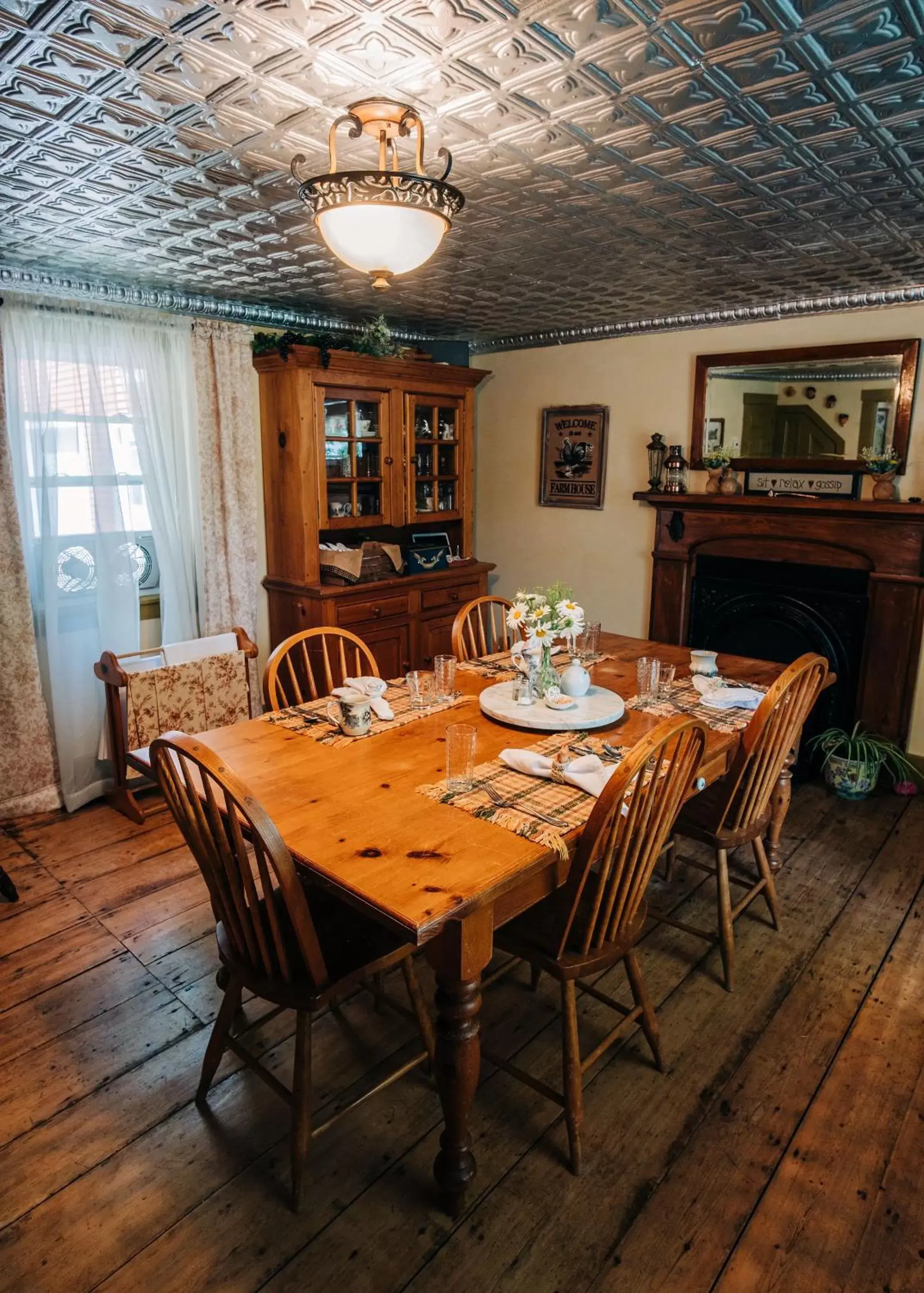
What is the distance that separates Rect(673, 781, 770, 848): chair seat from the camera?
7.47 ft

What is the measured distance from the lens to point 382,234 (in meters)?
1.69

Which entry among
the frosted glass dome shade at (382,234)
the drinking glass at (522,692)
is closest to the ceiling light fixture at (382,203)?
the frosted glass dome shade at (382,234)

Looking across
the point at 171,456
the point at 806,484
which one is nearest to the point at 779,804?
the point at 806,484

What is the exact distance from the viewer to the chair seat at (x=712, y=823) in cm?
228

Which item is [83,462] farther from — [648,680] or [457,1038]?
[457,1038]

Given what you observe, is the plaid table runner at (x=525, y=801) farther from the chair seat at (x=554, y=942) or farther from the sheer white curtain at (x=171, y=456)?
the sheer white curtain at (x=171, y=456)

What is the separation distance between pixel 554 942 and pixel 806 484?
2965 millimetres

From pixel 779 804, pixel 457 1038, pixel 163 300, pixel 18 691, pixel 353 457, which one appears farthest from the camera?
pixel 353 457

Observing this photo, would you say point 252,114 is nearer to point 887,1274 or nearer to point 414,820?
point 414,820

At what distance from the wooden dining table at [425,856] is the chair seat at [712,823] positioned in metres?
0.19

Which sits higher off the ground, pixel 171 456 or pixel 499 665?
pixel 171 456

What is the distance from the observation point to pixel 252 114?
1.79 meters

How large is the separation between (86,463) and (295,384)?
3.42ft

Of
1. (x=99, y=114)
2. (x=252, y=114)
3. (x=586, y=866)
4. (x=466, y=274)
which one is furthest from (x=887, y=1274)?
(x=466, y=274)
